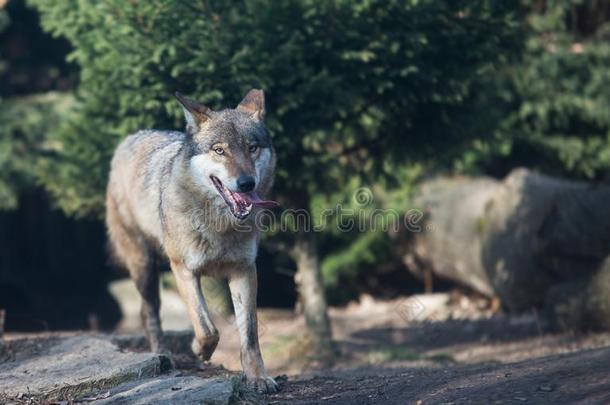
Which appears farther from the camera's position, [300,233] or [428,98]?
[300,233]

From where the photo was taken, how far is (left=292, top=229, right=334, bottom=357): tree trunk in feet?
34.5

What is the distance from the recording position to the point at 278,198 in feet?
34.4

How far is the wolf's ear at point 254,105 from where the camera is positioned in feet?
22.1

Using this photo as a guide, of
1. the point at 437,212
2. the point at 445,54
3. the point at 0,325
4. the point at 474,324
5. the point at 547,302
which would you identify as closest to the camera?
the point at 0,325

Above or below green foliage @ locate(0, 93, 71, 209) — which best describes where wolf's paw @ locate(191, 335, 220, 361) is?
below

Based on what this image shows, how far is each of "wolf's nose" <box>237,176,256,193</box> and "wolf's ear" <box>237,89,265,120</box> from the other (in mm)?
850

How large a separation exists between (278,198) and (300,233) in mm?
518

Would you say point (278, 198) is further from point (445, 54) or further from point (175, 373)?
point (175, 373)

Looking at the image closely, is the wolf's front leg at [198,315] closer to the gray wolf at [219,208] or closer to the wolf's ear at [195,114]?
the gray wolf at [219,208]

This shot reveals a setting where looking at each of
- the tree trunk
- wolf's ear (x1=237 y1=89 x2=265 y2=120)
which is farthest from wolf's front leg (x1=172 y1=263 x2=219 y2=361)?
the tree trunk

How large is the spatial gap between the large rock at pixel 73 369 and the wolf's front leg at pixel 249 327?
1.90 feet

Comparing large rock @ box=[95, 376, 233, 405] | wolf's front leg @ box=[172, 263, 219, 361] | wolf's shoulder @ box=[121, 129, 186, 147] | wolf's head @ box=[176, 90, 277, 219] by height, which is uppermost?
wolf's shoulder @ box=[121, 129, 186, 147]

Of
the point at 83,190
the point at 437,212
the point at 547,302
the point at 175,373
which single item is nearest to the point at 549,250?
the point at 547,302

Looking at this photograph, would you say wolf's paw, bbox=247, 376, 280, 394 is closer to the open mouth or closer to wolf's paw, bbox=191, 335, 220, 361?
wolf's paw, bbox=191, 335, 220, 361
